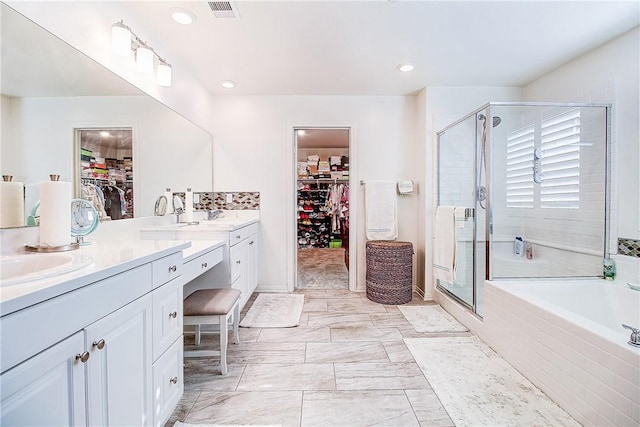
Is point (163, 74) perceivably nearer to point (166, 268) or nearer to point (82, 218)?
point (82, 218)

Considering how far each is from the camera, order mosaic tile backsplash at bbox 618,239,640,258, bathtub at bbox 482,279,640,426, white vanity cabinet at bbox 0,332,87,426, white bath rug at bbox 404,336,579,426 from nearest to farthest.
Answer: white vanity cabinet at bbox 0,332,87,426, bathtub at bbox 482,279,640,426, white bath rug at bbox 404,336,579,426, mosaic tile backsplash at bbox 618,239,640,258

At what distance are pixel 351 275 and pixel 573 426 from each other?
7.18 ft

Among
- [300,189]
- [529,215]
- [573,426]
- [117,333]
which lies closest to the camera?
[117,333]

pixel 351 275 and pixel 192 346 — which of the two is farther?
pixel 351 275

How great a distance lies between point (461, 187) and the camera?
8.90 ft

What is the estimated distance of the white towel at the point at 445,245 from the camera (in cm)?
262

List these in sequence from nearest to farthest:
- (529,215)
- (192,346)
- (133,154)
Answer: (133,154), (192,346), (529,215)

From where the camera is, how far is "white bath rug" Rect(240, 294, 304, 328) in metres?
2.43

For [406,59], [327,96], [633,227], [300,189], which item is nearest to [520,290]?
[633,227]

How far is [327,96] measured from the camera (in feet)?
10.7

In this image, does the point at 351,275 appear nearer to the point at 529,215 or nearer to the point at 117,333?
the point at 529,215

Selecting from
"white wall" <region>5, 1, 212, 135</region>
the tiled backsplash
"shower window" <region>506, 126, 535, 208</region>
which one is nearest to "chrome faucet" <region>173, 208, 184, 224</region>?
the tiled backsplash

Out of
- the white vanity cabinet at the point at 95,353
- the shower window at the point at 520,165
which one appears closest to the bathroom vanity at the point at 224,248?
the white vanity cabinet at the point at 95,353

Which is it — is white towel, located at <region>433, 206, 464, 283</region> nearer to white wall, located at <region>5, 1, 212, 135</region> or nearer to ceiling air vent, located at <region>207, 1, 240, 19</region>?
ceiling air vent, located at <region>207, 1, 240, 19</region>
